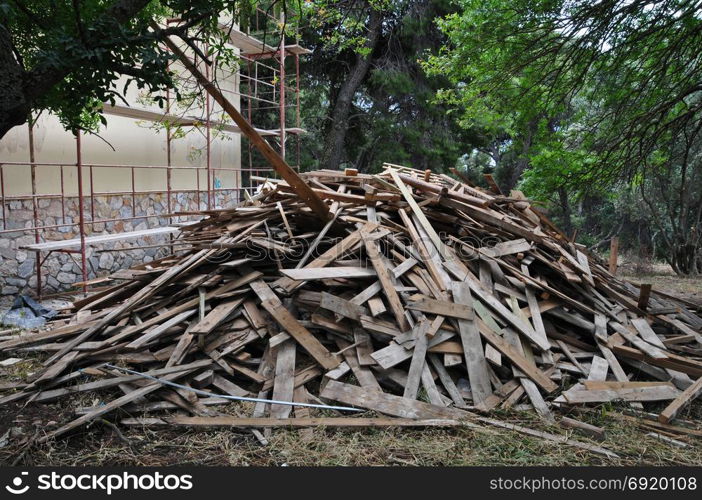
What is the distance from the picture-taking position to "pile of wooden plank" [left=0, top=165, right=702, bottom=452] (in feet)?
15.4

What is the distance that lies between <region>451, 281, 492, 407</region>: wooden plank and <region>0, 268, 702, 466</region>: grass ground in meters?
0.35

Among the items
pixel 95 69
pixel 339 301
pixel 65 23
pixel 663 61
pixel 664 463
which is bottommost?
pixel 664 463

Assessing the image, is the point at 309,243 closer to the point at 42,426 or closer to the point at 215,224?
the point at 215,224

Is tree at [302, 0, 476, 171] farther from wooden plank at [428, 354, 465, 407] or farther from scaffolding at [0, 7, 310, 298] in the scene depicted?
wooden plank at [428, 354, 465, 407]

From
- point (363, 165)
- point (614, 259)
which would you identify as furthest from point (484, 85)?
point (363, 165)

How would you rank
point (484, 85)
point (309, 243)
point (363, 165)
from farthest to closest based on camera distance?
point (363, 165) → point (484, 85) → point (309, 243)

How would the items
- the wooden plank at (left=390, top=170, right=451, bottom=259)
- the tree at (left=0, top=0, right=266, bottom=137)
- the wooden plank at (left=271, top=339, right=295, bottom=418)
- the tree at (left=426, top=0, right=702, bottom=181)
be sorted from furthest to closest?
the tree at (left=426, top=0, right=702, bottom=181), the wooden plank at (left=390, top=170, right=451, bottom=259), the wooden plank at (left=271, top=339, right=295, bottom=418), the tree at (left=0, top=0, right=266, bottom=137)

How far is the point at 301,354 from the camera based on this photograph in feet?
17.2

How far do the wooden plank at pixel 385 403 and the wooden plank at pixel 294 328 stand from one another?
298mm

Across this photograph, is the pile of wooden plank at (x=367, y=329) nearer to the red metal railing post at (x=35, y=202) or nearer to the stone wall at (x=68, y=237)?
the stone wall at (x=68, y=237)

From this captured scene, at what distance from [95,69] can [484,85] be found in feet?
24.9

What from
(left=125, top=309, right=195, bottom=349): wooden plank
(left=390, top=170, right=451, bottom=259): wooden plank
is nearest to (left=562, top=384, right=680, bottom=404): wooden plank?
(left=390, top=170, right=451, bottom=259): wooden plank

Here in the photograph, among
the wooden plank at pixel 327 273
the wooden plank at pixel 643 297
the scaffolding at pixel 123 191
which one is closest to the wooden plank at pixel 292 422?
the wooden plank at pixel 327 273

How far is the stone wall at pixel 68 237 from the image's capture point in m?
9.20
